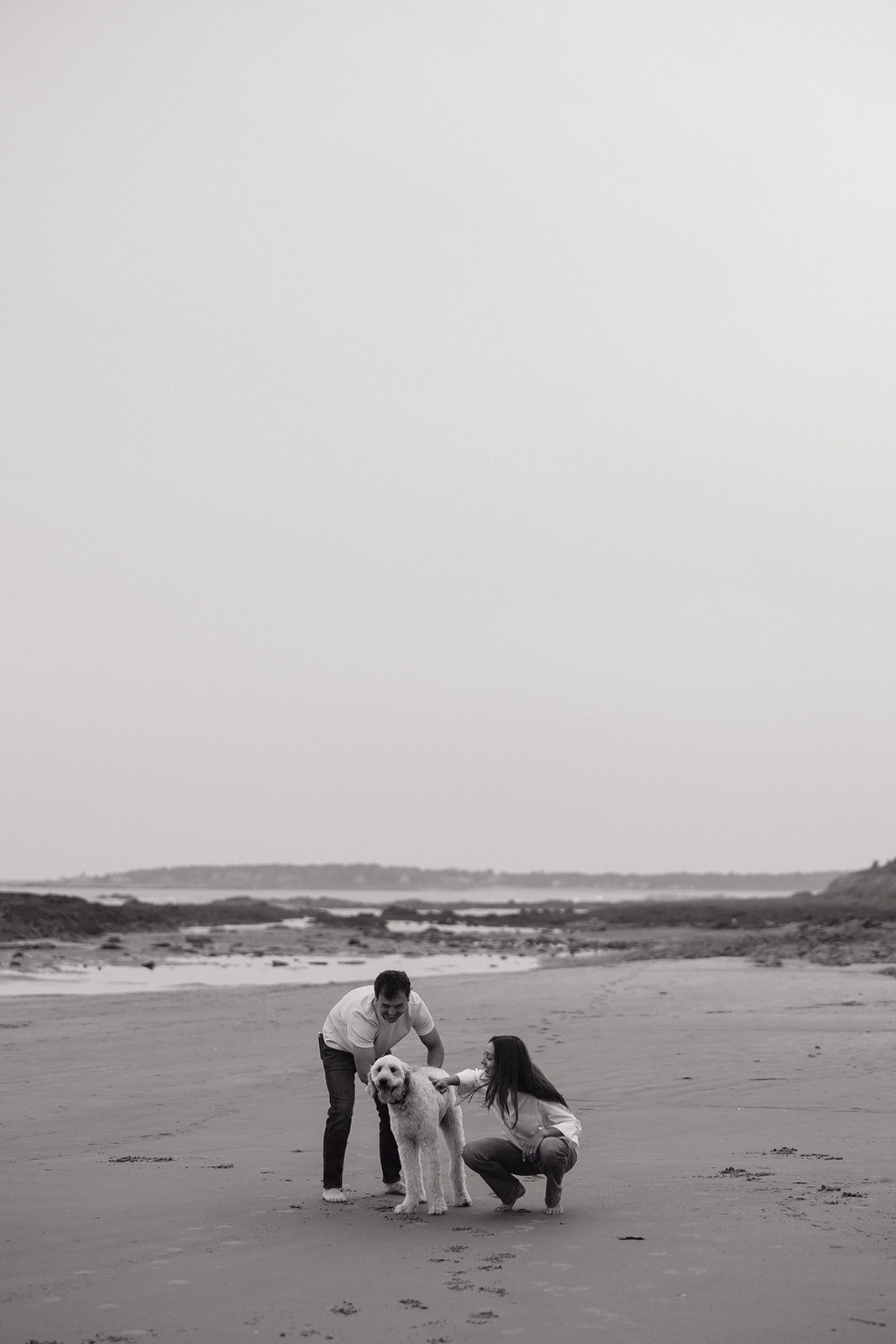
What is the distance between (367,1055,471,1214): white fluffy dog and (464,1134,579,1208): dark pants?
0.24 meters

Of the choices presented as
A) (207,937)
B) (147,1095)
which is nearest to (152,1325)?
(147,1095)

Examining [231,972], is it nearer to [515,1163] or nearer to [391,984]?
[391,984]

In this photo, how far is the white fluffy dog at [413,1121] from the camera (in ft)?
23.3

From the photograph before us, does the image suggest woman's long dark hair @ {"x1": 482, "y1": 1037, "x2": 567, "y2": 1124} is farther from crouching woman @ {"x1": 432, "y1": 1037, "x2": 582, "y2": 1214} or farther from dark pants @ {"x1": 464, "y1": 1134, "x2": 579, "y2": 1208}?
dark pants @ {"x1": 464, "y1": 1134, "x2": 579, "y2": 1208}

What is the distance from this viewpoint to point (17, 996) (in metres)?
21.9

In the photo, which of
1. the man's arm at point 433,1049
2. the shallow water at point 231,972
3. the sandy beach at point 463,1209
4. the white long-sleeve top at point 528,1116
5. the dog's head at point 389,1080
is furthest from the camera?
the shallow water at point 231,972

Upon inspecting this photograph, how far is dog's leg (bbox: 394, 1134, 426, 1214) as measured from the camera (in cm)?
718

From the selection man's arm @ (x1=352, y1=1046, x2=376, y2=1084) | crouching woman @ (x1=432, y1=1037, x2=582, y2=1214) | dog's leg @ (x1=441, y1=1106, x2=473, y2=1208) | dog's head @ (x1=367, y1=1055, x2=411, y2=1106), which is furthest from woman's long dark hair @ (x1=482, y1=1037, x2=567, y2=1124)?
man's arm @ (x1=352, y1=1046, x2=376, y2=1084)

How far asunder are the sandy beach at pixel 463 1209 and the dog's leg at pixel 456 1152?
0.09 m

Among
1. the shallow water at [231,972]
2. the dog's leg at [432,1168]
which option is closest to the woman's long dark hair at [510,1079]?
the dog's leg at [432,1168]

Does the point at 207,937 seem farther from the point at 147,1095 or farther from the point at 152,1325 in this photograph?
the point at 152,1325

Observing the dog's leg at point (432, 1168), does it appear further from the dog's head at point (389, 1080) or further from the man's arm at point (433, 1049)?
the man's arm at point (433, 1049)

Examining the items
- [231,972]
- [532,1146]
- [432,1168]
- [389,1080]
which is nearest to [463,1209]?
[432,1168]

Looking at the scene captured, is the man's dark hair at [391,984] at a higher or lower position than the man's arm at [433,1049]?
higher
